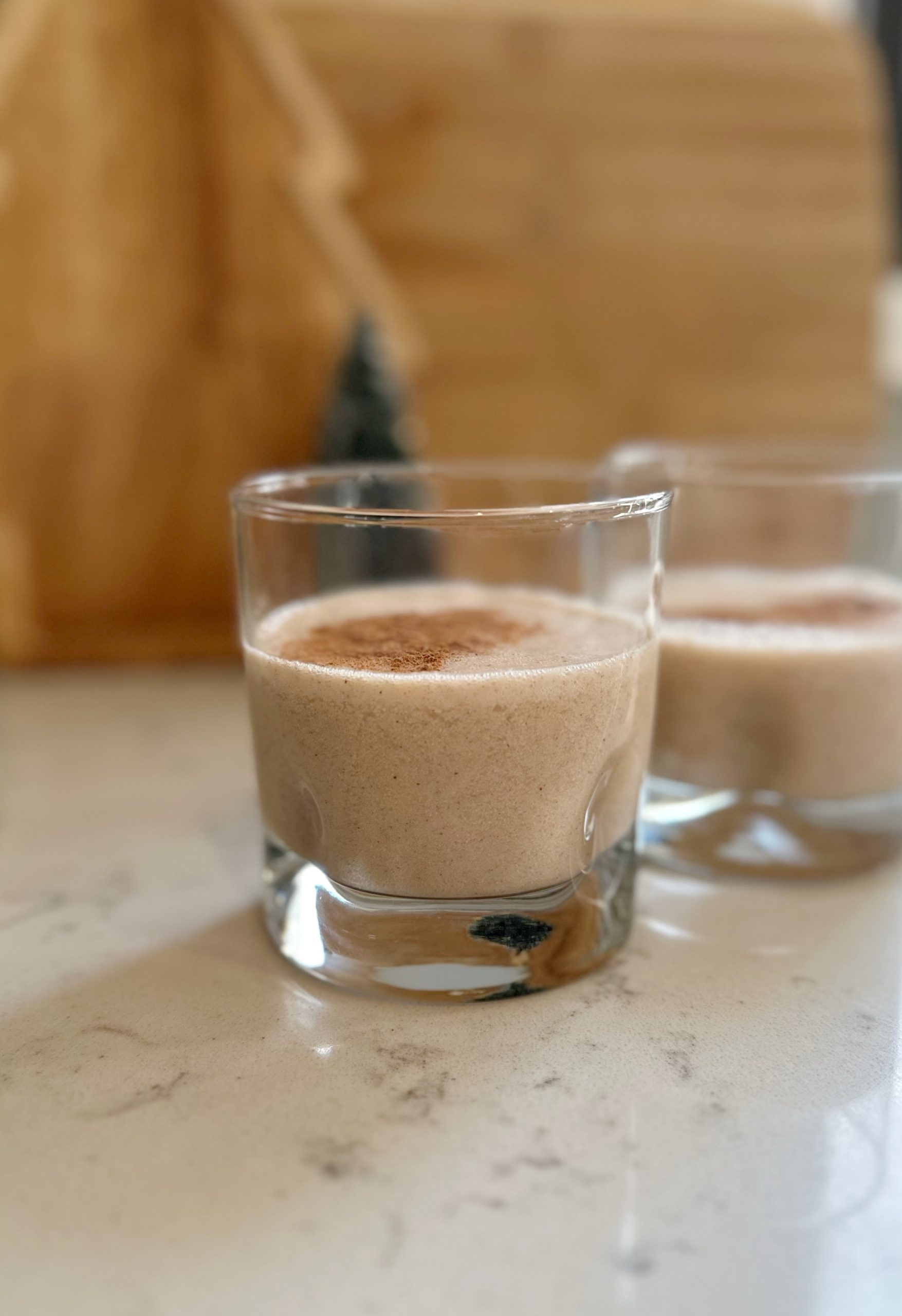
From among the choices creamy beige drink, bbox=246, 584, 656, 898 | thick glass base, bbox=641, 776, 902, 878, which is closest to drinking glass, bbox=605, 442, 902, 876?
thick glass base, bbox=641, 776, 902, 878

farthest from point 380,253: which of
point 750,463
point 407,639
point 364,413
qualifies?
point 407,639

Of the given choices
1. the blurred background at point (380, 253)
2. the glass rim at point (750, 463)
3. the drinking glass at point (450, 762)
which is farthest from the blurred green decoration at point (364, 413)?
the drinking glass at point (450, 762)

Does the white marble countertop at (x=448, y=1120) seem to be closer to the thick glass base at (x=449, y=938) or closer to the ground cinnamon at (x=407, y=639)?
the thick glass base at (x=449, y=938)

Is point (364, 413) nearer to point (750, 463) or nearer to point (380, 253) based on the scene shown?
point (380, 253)

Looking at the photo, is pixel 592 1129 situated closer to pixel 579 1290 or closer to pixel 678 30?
pixel 579 1290

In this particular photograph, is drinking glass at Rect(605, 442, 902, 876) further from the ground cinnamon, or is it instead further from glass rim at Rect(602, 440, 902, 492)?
the ground cinnamon

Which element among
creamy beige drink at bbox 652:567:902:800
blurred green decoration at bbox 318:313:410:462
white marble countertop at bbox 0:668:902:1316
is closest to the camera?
white marble countertop at bbox 0:668:902:1316

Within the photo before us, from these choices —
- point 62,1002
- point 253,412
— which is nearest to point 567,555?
point 62,1002
